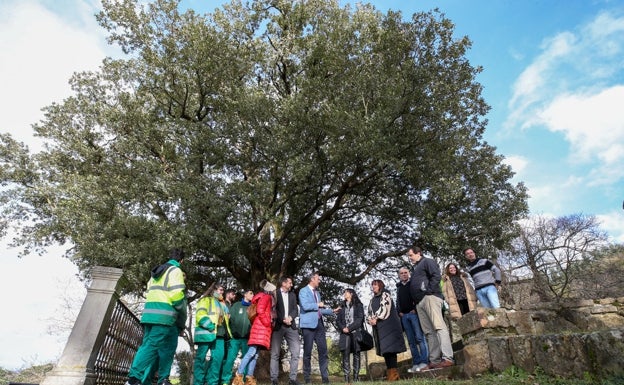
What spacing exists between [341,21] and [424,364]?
10.9 meters

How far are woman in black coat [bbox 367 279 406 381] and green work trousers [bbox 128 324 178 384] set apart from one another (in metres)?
3.95

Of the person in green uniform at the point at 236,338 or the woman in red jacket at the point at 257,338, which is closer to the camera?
the woman in red jacket at the point at 257,338

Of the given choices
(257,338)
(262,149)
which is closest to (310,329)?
(257,338)

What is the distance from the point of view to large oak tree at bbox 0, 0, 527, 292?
11.2 meters

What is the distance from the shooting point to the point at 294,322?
7.61m

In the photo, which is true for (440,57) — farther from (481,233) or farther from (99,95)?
(99,95)

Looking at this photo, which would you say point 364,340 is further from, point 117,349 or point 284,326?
point 117,349

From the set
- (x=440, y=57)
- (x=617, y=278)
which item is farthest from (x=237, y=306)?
(x=617, y=278)

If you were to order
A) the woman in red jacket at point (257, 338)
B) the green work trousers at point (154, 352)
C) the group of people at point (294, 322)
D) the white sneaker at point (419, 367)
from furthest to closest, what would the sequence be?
the woman in red jacket at point (257, 338) → the white sneaker at point (419, 367) → the group of people at point (294, 322) → the green work trousers at point (154, 352)

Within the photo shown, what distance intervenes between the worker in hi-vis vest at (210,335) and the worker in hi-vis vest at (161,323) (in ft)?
4.40

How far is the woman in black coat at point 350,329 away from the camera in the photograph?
7.86m

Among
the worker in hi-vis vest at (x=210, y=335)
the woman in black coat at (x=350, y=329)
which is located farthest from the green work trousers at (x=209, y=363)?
the woman in black coat at (x=350, y=329)

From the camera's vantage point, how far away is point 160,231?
1088cm

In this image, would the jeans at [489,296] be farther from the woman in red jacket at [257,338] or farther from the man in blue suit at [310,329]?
the woman in red jacket at [257,338]
